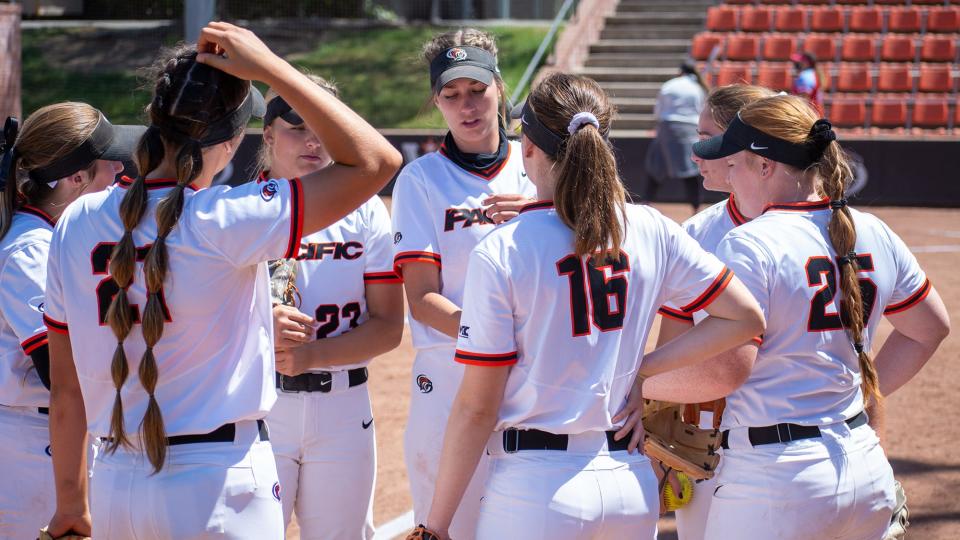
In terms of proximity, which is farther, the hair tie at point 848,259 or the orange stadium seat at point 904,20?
the orange stadium seat at point 904,20

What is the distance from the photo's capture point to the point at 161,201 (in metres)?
2.56

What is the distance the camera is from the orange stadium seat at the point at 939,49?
20.8m

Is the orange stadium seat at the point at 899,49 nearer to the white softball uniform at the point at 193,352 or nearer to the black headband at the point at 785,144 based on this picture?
the black headband at the point at 785,144

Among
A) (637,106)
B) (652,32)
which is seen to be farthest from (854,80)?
(652,32)

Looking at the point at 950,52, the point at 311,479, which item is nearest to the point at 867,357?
the point at 311,479

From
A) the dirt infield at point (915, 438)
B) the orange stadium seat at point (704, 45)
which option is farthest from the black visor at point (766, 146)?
the orange stadium seat at point (704, 45)

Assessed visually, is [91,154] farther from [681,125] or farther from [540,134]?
[681,125]

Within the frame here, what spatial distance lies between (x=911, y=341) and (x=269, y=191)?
2.25 metres

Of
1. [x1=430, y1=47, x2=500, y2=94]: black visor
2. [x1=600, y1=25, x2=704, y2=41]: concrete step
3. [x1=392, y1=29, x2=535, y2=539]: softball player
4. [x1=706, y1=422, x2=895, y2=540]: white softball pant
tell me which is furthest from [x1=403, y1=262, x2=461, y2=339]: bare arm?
[x1=600, y1=25, x2=704, y2=41]: concrete step

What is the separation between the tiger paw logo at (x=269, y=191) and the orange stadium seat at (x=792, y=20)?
70.3ft

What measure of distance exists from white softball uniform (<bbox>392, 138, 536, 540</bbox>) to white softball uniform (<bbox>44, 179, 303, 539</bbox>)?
115cm

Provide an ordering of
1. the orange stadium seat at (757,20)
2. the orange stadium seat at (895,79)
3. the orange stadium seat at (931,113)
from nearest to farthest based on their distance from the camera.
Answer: the orange stadium seat at (931,113) < the orange stadium seat at (895,79) < the orange stadium seat at (757,20)

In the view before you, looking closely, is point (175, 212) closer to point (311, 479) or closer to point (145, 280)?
point (145, 280)

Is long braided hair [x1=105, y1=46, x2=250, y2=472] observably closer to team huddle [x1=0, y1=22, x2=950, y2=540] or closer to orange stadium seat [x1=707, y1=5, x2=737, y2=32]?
team huddle [x1=0, y1=22, x2=950, y2=540]
